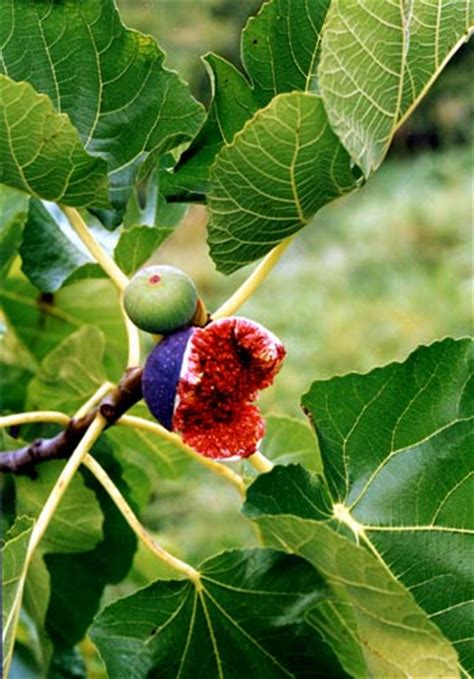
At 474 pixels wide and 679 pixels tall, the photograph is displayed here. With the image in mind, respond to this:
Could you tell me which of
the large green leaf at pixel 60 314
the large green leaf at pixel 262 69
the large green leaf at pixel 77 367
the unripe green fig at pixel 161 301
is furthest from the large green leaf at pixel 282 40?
the large green leaf at pixel 60 314

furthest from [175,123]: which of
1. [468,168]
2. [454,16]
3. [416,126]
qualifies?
[416,126]

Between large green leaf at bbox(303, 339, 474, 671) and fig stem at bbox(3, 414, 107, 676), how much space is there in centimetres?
12

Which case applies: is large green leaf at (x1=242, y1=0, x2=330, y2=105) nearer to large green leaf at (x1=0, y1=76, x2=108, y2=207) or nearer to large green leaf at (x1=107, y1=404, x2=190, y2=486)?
large green leaf at (x1=0, y1=76, x2=108, y2=207)

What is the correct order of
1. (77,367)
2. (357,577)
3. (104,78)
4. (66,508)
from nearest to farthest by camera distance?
(357,577) < (104,78) < (66,508) < (77,367)

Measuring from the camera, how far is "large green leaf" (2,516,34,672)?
21.6 inches

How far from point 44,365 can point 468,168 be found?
6.16 meters

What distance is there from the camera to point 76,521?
2.53 feet

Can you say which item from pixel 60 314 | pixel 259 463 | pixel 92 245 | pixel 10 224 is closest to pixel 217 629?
pixel 259 463

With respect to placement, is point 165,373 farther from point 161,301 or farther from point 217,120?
point 217,120

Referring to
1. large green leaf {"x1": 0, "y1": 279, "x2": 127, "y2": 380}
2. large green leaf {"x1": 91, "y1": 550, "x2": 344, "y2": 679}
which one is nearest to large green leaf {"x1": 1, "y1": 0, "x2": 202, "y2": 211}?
large green leaf {"x1": 91, "y1": 550, "x2": 344, "y2": 679}

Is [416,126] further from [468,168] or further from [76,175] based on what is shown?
[76,175]

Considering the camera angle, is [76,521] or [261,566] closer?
[261,566]

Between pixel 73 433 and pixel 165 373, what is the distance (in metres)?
0.11

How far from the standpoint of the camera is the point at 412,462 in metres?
0.59
